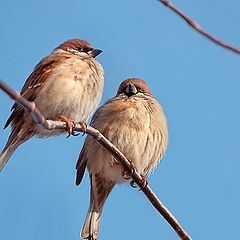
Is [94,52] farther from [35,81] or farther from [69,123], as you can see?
[69,123]

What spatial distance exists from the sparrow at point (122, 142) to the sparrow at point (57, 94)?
346 mm

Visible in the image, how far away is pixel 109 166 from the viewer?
5426 mm

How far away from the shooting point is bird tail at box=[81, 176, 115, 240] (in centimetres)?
562

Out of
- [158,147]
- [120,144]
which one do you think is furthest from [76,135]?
[158,147]

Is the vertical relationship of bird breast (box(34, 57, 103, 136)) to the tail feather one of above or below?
above

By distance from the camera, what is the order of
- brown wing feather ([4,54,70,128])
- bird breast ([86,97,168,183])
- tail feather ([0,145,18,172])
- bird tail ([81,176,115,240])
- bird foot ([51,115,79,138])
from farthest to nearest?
bird tail ([81,176,115,240]) < bird breast ([86,97,168,183]) < brown wing feather ([4,54,70,128]) < tail feather ([0,145,18,172]) < bird foot ([51,115,79,138])

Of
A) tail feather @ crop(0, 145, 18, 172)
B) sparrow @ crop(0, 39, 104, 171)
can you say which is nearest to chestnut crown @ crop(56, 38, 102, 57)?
sparrow @ crop(0, 39, 104, 171)

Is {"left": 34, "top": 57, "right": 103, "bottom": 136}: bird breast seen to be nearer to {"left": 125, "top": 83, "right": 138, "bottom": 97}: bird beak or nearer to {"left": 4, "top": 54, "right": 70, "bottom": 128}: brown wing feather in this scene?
{"left": 4, "top": 54, "right": 70, "bottom": 128}: brown wing feather

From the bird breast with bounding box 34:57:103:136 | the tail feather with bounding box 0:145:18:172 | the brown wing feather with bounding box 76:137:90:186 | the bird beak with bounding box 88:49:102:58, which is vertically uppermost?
the bird beak with bounding box 88:49:102:58

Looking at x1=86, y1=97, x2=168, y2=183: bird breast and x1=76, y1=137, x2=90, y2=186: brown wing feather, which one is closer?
x1=86, y1=97, x2=168, y2=183: bird breast

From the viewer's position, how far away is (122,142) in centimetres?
524

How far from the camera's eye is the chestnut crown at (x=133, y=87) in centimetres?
584

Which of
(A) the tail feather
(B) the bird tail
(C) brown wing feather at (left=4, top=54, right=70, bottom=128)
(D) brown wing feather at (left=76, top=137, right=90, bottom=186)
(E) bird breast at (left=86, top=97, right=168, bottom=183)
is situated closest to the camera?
(A) the tail feather

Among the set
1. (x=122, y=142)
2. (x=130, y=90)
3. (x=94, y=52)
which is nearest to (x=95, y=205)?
(x=122, y=142)
